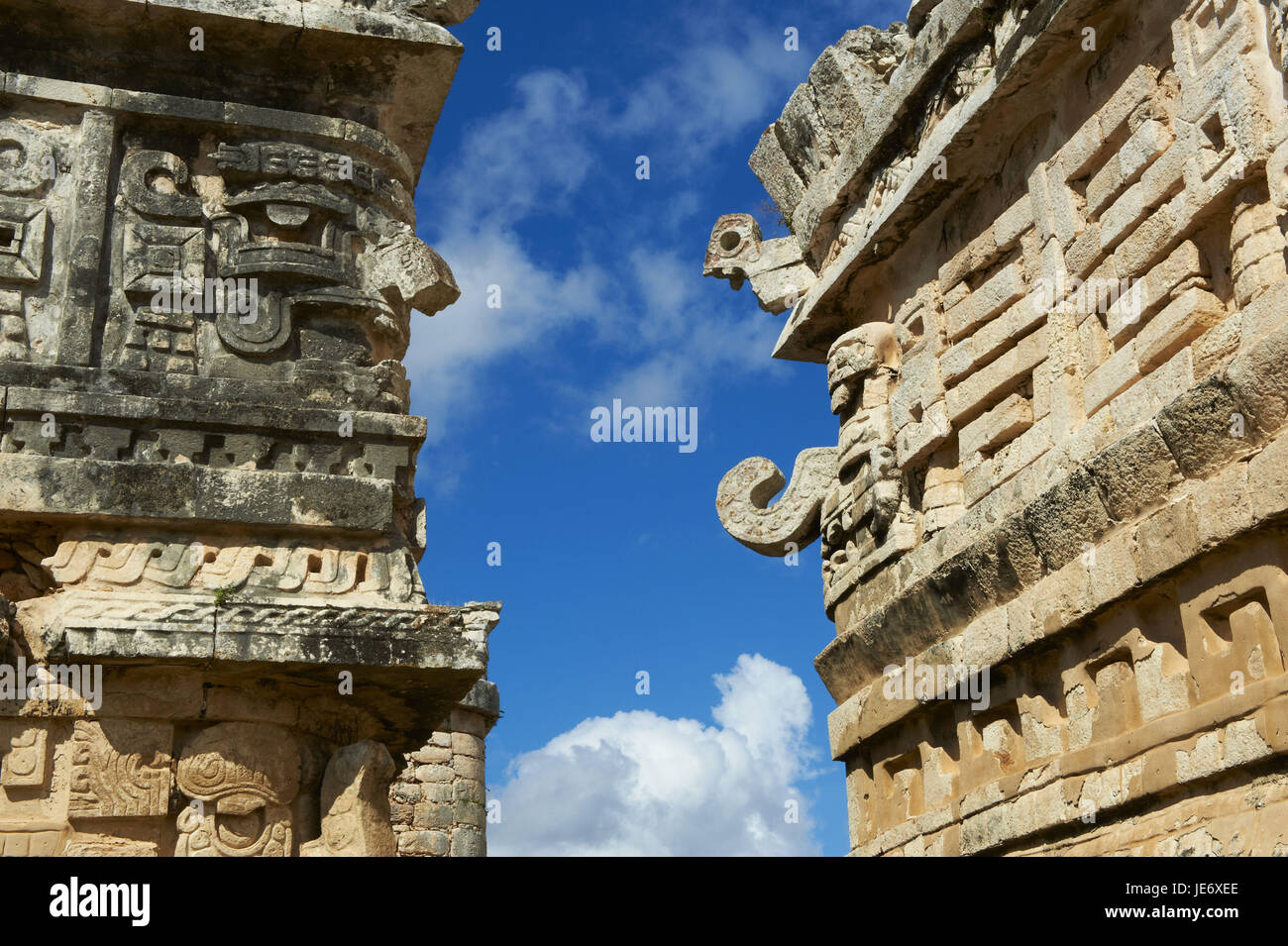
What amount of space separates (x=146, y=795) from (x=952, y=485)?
431 centimetres

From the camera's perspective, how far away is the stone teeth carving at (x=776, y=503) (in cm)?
837

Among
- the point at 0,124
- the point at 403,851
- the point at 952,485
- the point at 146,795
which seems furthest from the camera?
the point at 403,851

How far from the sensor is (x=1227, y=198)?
5.09 metres

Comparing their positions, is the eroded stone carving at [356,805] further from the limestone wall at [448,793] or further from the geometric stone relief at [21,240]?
the limestone wall at [448,793]

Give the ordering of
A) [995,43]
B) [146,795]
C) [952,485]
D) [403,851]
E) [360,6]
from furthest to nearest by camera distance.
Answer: [403,851] < [952,485] < [995,43] < [360,6] < [146,795]

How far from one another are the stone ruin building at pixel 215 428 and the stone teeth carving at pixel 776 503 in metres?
3.72

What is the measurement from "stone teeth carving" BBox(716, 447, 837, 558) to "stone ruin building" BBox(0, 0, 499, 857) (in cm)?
372

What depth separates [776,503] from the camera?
852 centimetres

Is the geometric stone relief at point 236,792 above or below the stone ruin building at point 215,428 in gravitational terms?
below

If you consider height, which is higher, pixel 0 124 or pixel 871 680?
pixel 0 124

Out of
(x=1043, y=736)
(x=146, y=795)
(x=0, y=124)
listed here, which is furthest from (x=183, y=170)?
(x=1043, y=736)

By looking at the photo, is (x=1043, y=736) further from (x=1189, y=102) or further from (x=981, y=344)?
(x=1189, y=102)

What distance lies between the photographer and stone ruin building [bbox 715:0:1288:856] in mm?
4855

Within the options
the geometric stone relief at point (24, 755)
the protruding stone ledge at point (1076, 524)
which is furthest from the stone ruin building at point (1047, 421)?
the geometric stone relief at point (24, 755)
